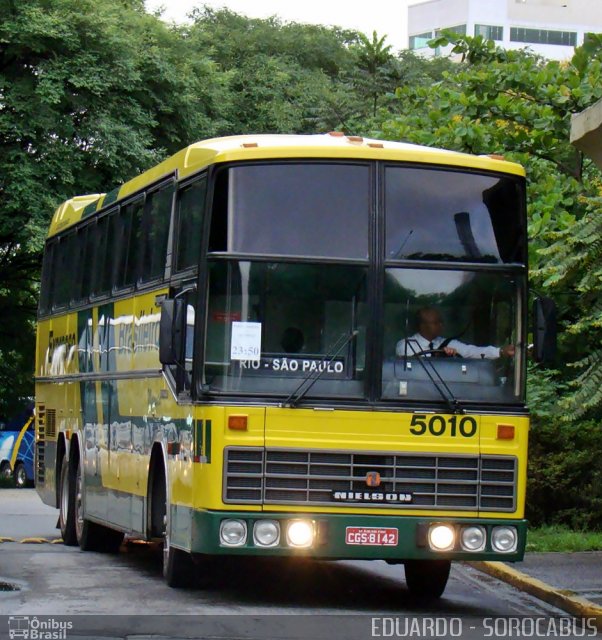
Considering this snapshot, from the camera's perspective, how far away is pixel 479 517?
1184cm

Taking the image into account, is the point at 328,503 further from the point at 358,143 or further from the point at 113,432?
the point at 113,432

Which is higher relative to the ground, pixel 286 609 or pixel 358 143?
pixel 358 143

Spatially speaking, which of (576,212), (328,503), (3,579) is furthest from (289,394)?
(576,212)

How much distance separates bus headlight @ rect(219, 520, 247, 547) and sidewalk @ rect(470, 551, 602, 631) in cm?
270

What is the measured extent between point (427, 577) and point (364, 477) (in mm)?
1883

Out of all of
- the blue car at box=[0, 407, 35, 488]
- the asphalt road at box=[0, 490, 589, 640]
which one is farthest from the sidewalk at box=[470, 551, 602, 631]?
the blue car at box=[0, 407, 35, 488]

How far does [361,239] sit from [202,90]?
83.6 feet

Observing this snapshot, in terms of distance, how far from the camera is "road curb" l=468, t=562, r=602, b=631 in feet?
39.5

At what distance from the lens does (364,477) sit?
11.7m

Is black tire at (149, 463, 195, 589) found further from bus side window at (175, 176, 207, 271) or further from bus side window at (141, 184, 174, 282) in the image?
bus side window at (175, 176, 207, 271)

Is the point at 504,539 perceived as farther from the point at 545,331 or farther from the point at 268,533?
the point at 268,533

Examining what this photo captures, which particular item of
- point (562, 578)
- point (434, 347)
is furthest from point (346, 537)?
point (562, 578)

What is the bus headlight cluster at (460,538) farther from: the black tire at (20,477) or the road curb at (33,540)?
the black tire at (20,477)

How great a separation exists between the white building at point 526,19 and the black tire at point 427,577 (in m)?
116
